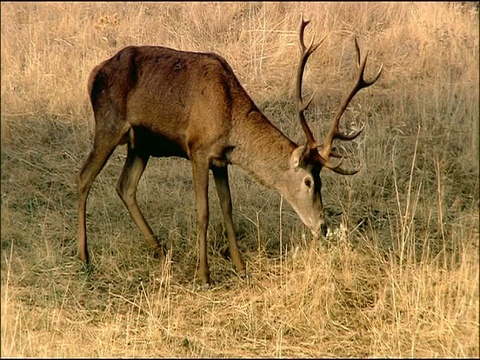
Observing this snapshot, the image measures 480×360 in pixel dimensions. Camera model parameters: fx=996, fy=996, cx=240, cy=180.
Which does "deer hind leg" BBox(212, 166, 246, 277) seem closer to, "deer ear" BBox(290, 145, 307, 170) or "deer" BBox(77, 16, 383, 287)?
"deer" BBox(77, 16, 383, 287)

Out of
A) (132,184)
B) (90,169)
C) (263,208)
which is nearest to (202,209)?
(132,184)

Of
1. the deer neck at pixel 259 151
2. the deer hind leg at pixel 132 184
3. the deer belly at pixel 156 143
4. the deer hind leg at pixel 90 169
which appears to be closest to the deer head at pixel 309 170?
the deer neck at pixel 259 151

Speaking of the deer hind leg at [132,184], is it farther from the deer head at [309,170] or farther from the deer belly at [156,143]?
the deer head at [309,170]

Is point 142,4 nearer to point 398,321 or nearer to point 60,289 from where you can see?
point 60,289

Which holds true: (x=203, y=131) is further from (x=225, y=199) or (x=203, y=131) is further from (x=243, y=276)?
(x=243, y=276)

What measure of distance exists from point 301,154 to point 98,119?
5.81ft

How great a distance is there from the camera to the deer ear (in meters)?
8.23

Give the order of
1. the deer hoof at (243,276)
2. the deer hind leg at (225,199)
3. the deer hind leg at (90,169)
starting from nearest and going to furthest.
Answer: the deer hoof at (243,276), the deer hind leg at (90,169), the deer hind leg at (225,199)

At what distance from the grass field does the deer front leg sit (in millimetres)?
149

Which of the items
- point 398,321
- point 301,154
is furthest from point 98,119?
point 398,321

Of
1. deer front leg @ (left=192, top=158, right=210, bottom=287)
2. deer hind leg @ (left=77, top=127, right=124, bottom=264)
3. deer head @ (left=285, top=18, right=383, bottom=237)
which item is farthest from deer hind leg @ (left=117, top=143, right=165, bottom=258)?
deer head @ (left=285, top=18, right=383, bottom=237)

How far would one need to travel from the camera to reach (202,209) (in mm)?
8383

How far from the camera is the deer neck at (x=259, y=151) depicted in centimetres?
836

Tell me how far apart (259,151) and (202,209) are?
2.25 ft
